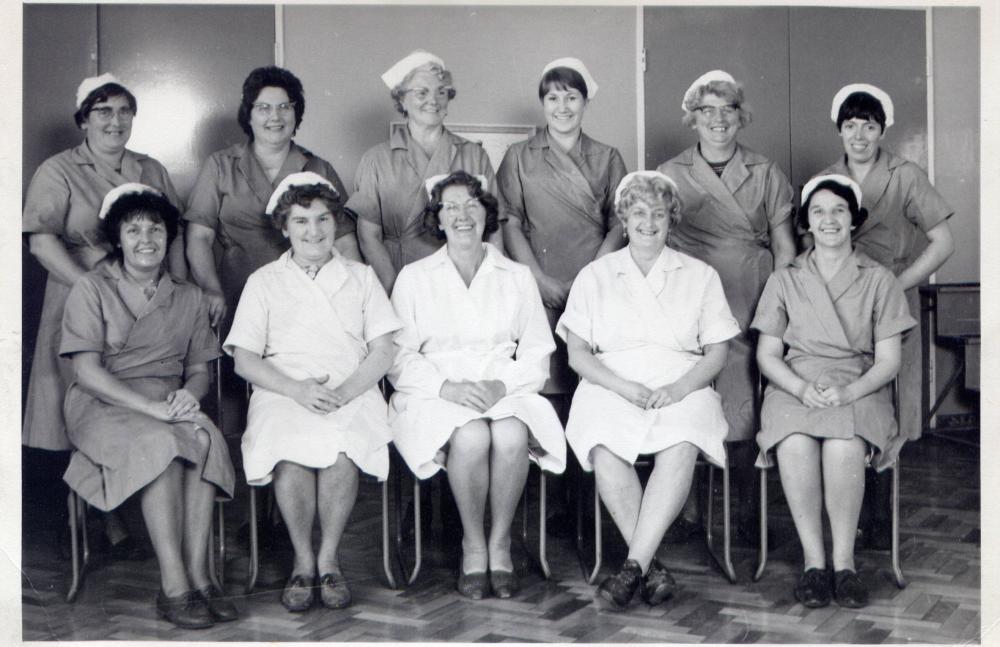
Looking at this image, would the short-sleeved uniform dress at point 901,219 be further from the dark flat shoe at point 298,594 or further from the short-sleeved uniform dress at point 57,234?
the short-sleeved uniform dress at point 57,234

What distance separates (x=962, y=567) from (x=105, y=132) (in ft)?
9.99

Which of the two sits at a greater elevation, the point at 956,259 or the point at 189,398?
the point at 956,259

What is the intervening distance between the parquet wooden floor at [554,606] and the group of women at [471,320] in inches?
3.9

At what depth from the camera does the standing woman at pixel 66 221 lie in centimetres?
333

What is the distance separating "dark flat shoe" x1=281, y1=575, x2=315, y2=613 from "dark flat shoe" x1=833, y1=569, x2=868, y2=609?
146 cm

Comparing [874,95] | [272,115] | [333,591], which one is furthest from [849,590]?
[272,115]

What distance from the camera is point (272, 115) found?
353 centimetres

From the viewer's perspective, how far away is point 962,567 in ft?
10.4

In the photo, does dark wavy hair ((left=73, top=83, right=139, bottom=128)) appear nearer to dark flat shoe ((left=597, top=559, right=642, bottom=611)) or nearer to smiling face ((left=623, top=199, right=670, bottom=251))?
smiling face ((left=623, top=199, right=670, bottom=251))

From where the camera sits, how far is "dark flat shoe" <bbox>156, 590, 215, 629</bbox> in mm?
2721

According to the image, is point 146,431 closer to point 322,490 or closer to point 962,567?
point 322,490

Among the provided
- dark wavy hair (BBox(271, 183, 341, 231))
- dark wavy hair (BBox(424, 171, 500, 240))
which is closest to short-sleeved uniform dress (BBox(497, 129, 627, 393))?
dark wavy hair (BBox(424, 171, 500, 240))

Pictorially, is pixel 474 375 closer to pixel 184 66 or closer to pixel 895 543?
pixel 895 543

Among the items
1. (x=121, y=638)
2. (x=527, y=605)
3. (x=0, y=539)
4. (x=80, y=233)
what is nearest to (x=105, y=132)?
(x=80, y=233)
